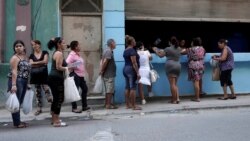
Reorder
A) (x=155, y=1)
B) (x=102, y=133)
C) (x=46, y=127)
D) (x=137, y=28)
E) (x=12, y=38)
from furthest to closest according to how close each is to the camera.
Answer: (x=137, y=28) → (x=155, y=1) → (x=12, y=38) → (x=46, y=127) → (x=102, y=133)

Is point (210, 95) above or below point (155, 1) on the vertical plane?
below

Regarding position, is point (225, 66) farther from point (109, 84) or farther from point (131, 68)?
point (109, 84)

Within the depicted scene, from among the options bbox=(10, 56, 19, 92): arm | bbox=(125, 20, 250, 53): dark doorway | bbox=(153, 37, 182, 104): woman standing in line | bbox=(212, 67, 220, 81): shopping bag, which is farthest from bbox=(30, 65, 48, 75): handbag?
bbox=(212, 67, 220, 81): shopping bag

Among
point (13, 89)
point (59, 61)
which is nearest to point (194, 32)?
point (59, 61)

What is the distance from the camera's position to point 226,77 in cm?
1243

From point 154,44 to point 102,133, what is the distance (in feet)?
17.6

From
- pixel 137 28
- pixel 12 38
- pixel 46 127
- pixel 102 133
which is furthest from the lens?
pixel 137 28

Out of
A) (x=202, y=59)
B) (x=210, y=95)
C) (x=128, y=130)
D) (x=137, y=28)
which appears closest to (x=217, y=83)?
(x=210, y=95)

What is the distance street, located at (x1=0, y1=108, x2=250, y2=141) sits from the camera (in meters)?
7.93

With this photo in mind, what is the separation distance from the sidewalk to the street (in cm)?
23

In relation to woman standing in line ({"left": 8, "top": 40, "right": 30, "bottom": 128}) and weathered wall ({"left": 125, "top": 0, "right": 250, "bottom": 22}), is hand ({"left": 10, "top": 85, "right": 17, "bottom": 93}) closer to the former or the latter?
woman standing in line ({"left": 8, "top": 40, "right": 30, "bottom": 128})

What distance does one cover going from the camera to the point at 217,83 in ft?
43.8

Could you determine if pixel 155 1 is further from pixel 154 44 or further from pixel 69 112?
pixel 69 112

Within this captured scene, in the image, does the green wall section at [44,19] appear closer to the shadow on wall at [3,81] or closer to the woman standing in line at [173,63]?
the shadow on wall at [3,81]
